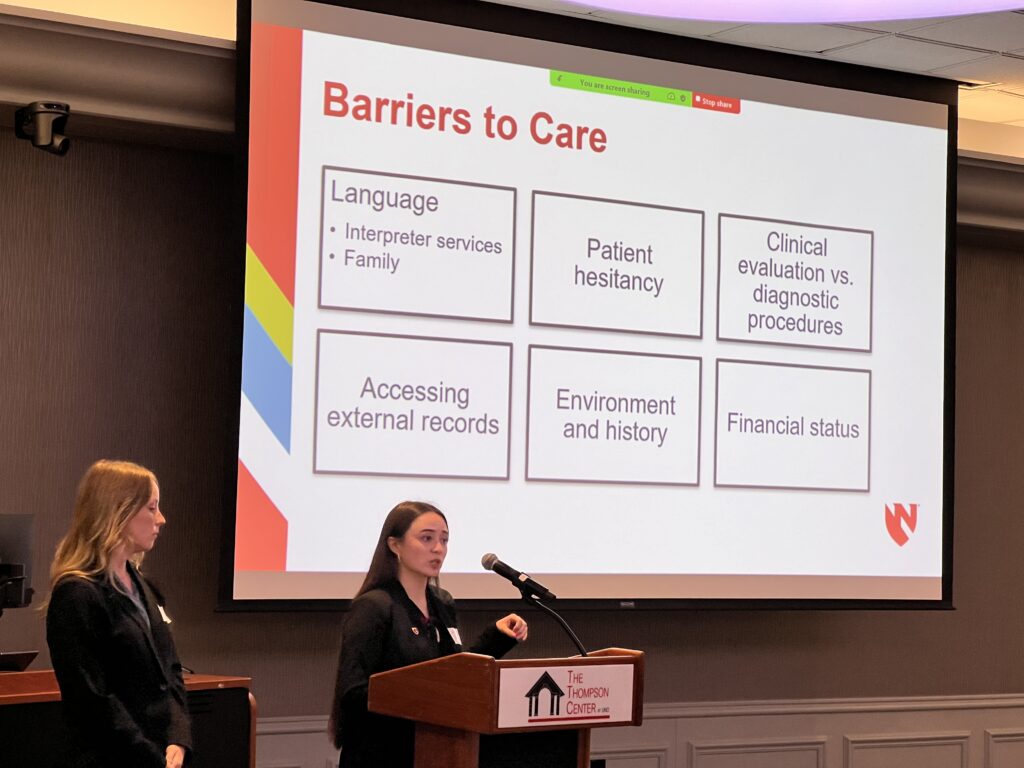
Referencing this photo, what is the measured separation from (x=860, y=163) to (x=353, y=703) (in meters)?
3.46

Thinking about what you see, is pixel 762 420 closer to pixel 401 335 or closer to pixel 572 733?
pixel 401 335

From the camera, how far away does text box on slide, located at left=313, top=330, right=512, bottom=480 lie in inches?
187

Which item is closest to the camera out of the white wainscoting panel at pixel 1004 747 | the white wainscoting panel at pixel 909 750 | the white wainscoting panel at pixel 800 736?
the white wainscoting panel at pixel 800 736

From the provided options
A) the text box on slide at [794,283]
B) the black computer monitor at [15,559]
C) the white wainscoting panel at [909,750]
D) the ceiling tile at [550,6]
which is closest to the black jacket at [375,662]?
the black computer monitor at [15,559]

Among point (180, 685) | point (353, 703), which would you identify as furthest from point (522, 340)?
point (180, 685)

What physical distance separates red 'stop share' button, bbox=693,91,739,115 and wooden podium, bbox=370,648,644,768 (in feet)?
9.03

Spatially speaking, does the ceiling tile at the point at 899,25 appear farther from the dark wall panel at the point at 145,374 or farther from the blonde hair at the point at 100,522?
the blonde hair at the point at 100,522

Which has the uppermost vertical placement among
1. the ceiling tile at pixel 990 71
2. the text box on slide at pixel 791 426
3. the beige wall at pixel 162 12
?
the ceiling tile at pixel 990 71

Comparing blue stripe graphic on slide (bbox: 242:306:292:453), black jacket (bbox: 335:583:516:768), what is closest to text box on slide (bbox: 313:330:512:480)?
blue stripe graphic on slide (bbox: 242:306:292:453)

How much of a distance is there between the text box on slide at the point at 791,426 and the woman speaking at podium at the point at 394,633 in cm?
215

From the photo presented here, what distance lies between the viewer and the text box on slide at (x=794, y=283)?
5.50m

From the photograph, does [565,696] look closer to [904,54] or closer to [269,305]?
[269,305]

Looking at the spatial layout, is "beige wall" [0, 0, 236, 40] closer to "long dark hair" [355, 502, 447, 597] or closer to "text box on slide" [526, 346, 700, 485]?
"text box on slide" [526, 346, 700, 485]

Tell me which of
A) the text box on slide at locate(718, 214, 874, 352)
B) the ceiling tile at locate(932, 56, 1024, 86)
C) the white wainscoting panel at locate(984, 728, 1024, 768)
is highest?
the ceiling tile at locate(932, 56, 1024, 86)
